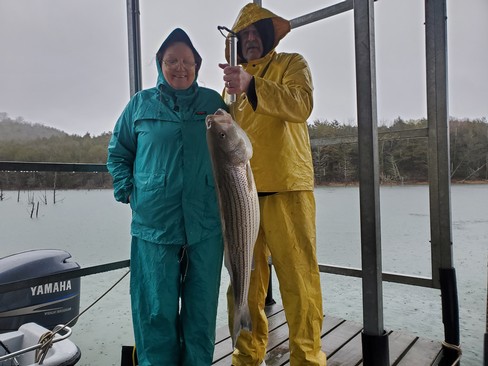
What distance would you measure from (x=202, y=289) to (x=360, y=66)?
4.46 feet

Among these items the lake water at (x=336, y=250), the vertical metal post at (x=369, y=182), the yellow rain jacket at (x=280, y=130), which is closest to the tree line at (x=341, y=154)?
the lake water at (x=336, y=250)

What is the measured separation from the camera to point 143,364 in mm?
1527

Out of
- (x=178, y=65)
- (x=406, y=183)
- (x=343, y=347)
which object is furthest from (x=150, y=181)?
(x=406, y=183)

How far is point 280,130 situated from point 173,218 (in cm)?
68

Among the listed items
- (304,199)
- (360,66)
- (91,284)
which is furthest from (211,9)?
(91,284)

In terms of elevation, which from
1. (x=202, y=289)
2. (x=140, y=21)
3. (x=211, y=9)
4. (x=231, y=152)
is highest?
(x=211, y=9)

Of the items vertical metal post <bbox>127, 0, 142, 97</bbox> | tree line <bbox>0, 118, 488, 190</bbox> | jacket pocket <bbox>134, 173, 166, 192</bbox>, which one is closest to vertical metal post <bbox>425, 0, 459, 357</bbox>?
tree line <bbox>0, 118, 488, 190</bbox>

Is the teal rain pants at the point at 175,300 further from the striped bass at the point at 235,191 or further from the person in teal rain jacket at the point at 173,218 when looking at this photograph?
the striped bass at the point at 235,191

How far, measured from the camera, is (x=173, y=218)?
59.5 inches

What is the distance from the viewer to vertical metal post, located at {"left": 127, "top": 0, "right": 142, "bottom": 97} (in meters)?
2.62

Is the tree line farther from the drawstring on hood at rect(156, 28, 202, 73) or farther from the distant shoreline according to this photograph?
the drawstring on hood at rect(156, 28, 202, 73)

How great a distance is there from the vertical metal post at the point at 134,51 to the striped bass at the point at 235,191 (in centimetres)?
165

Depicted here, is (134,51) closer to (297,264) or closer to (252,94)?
(252,94)

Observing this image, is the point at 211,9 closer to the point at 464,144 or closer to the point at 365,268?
the point at 464,144
